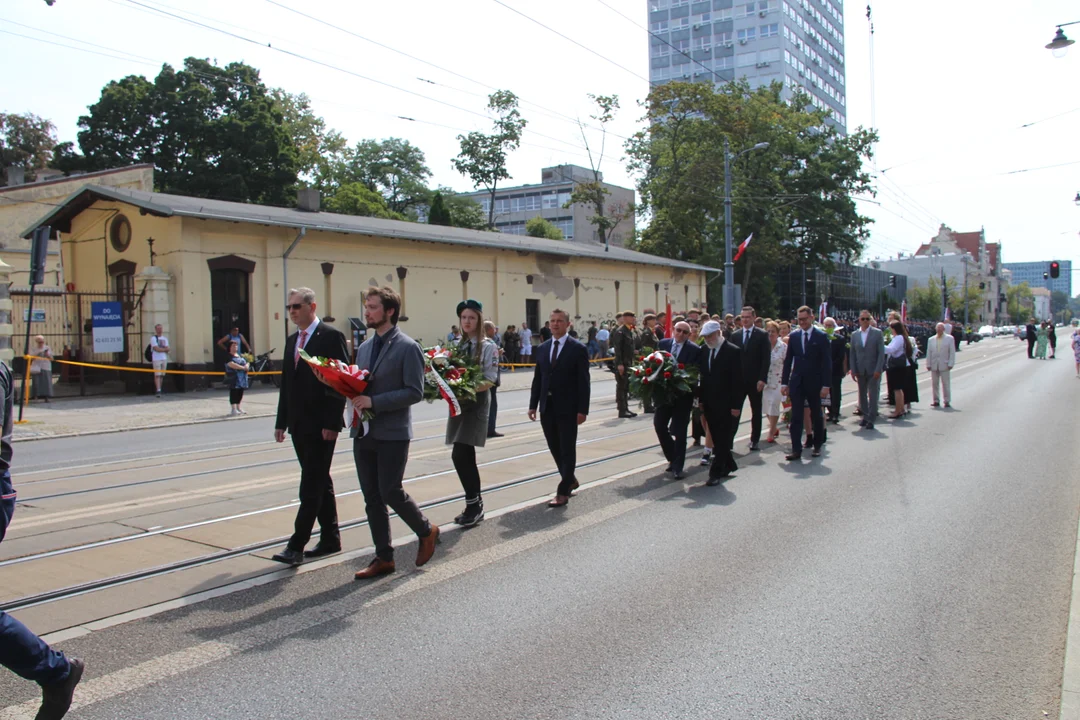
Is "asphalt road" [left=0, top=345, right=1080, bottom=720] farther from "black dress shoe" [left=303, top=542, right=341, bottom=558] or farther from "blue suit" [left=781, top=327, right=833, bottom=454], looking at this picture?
"blue suit" [left=781, top=327, right=833, bottom=454]

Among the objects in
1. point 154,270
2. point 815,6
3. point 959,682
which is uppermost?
point 815,6

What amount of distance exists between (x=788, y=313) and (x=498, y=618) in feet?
228

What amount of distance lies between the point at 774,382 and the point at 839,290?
72448 millimetres

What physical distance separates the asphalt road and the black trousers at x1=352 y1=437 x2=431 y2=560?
13.4 inches

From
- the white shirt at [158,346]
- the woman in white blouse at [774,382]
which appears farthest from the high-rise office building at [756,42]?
the woman in white blouse at [774,382]

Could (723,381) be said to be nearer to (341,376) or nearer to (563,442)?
(563,442)

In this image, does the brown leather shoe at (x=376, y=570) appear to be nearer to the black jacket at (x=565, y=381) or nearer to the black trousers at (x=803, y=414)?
the black jacket at (x=565, y=381)

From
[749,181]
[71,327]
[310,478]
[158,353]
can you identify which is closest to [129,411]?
[158,353]

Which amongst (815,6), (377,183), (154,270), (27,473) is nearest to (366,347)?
(27,473)

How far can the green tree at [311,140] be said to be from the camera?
57406mm

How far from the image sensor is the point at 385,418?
555 centimetres

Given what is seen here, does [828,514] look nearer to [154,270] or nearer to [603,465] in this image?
[603,465]

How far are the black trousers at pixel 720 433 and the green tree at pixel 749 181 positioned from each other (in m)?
→ 39.8

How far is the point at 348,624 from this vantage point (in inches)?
188
